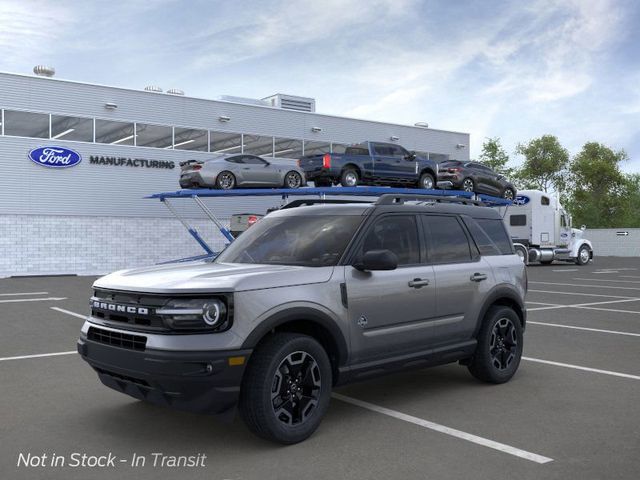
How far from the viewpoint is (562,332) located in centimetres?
1006

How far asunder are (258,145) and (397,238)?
91.6ft

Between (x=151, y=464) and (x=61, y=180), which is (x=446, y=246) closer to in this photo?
(x=151, y=464)

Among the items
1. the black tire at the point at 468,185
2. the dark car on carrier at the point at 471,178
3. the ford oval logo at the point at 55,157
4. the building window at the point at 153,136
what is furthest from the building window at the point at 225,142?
the black tire at the point at 468,185

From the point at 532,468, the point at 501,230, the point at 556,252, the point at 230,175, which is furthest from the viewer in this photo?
the point at 556,252

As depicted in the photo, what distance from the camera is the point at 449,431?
16.4 feet

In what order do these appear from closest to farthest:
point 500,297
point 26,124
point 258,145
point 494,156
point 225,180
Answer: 1. point 500,297
2. point 225,180
3. point 26,124
4. point 258,145
5. point 494,156

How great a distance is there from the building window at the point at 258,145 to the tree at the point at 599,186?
48189 millimetres

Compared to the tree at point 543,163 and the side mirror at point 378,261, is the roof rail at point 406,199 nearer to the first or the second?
the side mirror at point 378,261

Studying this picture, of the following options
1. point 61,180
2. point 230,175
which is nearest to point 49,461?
point 230,175

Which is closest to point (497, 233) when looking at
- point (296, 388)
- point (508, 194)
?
point (296, 388)

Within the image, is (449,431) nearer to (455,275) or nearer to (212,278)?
(455,275)

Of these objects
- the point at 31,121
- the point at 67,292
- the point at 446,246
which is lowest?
the point at 67,292

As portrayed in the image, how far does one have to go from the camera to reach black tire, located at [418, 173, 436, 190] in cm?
2508

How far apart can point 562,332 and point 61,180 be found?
23.4 meters
